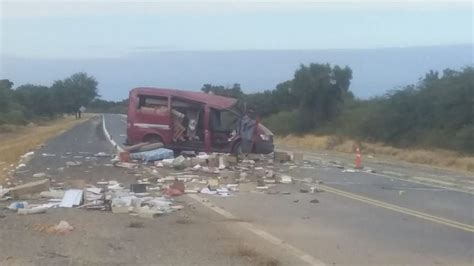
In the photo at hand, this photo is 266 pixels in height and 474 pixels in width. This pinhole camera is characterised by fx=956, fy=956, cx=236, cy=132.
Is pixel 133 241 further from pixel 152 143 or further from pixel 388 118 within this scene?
pixel 388 118

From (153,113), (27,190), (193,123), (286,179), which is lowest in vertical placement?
(27,190)

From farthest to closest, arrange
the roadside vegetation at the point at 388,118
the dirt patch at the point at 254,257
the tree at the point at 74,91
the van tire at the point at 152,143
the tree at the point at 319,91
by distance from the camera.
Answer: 1. the tree at the point at 74,91
2. the tree at the point at 319,91
3. the roadside vegetation at the point at 388,118
4. the van tire at the point at 152,143
5. the dirt patch at the point at 254,257

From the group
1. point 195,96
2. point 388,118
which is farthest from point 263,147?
point 388,118

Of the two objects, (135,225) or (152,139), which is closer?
(135,225)

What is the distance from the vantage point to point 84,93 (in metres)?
173

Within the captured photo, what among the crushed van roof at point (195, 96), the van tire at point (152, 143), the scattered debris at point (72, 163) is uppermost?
the crushed van roof at point (195, 96)

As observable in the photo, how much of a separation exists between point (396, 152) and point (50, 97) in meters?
112

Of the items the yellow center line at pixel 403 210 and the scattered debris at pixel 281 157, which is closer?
the yellow center line at pixel 403 210

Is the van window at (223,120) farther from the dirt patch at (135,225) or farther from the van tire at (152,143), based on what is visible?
the dirt patch at (135,225)

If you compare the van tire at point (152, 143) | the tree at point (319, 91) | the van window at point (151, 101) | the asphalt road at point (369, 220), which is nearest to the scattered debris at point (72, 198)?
the asphalt road at point (369, 220)

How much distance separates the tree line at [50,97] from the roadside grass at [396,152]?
5811 centimetres

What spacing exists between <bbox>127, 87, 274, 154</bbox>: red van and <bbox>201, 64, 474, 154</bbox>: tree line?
3491mm

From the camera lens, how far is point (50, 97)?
15038 cm

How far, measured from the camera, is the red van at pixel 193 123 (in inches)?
1218
